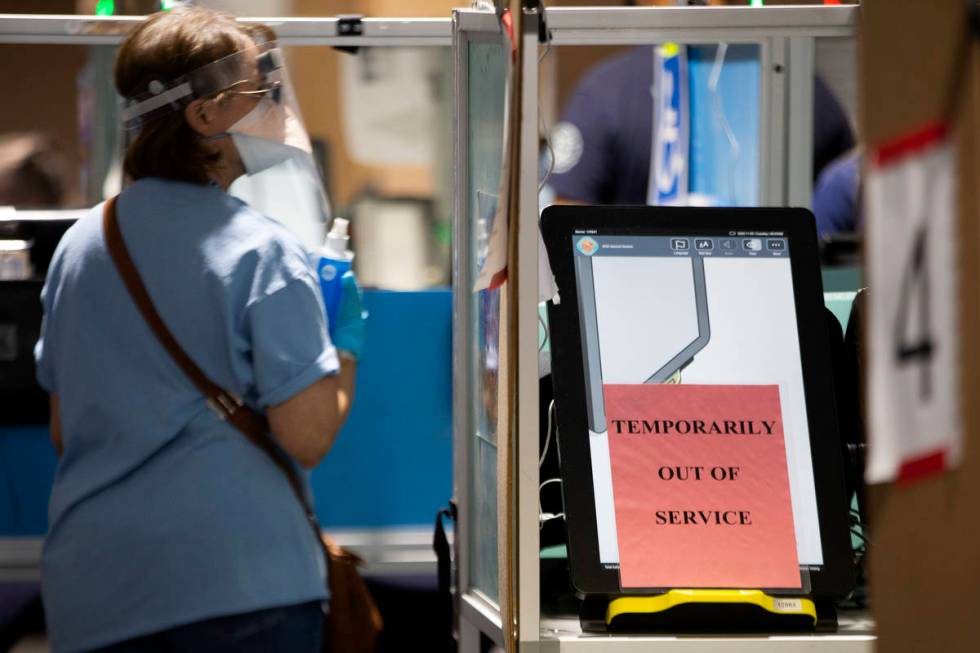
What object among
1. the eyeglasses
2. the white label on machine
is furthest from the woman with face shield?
the white label on machine

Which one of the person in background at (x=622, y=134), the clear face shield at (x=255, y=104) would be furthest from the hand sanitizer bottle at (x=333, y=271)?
the person in background at (x=622, y=134)

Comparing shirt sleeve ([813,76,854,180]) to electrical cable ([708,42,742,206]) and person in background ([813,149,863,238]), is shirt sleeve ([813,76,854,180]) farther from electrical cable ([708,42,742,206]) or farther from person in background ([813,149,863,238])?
electrical cable ([708,42,742,206])

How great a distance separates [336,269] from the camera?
221 cm

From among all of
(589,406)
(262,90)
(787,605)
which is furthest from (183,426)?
(787,605)

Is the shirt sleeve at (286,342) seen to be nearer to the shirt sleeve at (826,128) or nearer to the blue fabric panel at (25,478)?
the blue fabric panel at (25,478)

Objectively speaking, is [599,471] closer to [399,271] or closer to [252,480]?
[252,480]

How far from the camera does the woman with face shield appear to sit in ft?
6.07

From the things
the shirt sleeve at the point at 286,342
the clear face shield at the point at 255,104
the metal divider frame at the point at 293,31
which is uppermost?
the metal divider frame at the point at 293,31

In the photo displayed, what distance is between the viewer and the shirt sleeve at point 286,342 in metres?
1.87

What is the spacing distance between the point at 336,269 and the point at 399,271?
13.4ft

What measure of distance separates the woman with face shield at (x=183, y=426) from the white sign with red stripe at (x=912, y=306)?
1.22 metres

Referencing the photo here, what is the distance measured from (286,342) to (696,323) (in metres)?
0.62

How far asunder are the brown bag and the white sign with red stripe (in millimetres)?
1261

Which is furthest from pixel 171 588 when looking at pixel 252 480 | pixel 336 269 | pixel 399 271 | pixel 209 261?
pixel 399 271
